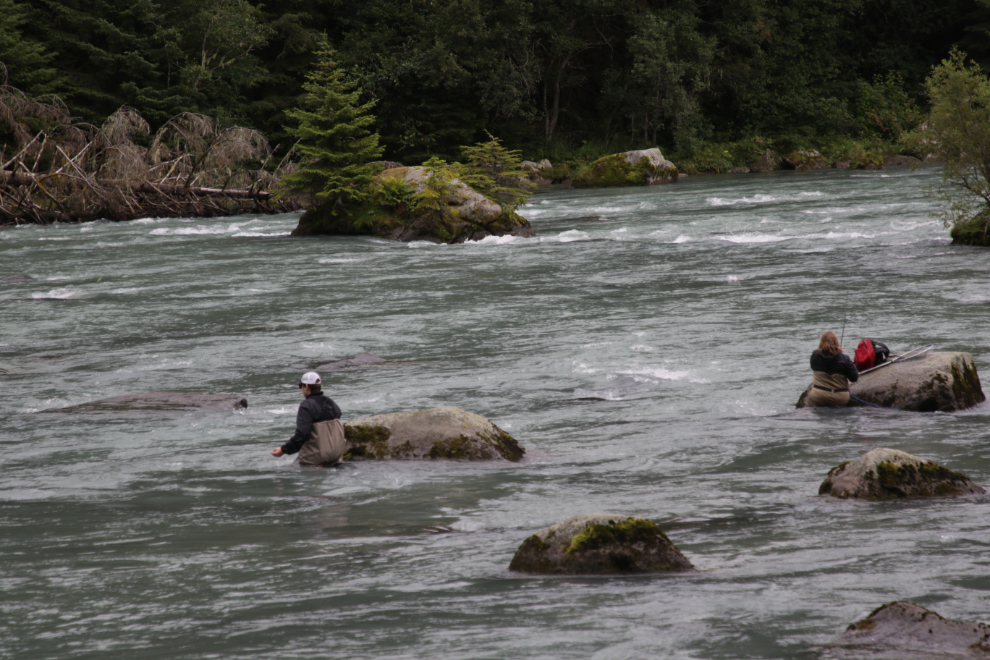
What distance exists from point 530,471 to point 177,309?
32.5ft

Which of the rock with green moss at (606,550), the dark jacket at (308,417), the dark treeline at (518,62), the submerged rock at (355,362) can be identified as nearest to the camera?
the rock with green moss at (606,550)

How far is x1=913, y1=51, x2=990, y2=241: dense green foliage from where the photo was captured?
1828 centimetres

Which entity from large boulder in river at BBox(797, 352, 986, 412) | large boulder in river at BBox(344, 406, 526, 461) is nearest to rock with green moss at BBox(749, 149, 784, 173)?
large boulder in river at BBox(797, 352, 986, 412)

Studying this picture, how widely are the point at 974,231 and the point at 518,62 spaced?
29658 mm

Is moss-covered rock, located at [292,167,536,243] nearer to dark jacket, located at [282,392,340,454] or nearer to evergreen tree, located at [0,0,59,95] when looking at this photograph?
dark jacket, located at [282,392,340,454]

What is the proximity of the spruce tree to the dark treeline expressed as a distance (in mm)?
17337

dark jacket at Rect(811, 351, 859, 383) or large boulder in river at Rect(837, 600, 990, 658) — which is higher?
dark jacket at Rect(811, 351, 859, 383)

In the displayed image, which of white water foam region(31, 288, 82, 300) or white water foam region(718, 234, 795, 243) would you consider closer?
white water foam region(31, 288, 82, 300)

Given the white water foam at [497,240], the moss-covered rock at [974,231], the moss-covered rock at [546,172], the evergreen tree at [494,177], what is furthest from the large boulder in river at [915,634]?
the moss-covered rock at [546,172]

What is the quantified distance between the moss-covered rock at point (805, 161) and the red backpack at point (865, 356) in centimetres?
3800

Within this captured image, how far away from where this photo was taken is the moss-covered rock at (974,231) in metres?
19.0

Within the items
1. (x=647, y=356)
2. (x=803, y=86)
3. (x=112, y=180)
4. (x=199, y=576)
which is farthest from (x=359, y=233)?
(x=803, y=86)

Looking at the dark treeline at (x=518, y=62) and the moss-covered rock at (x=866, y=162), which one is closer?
the dark treeline at (x=518, y=62)

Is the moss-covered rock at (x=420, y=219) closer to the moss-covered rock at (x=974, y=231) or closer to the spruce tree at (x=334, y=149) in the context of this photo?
the spruce tree at (x=334, y=149)
